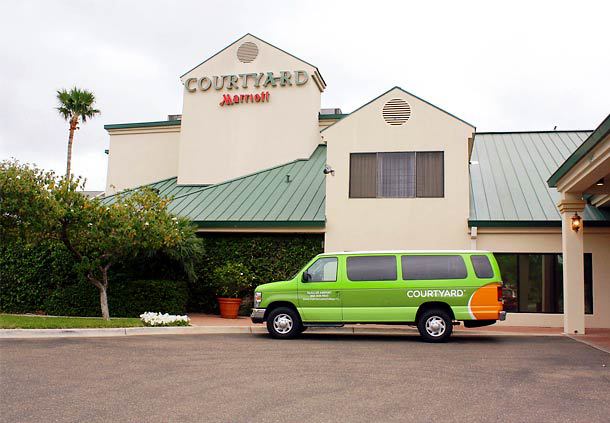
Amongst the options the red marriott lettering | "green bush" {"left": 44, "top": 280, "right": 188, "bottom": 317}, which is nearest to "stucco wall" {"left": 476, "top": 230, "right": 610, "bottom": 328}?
"green bush" {"left": 44, "top": 280, "right": 188, "bottom": 317}

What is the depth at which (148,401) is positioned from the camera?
763 centimetres

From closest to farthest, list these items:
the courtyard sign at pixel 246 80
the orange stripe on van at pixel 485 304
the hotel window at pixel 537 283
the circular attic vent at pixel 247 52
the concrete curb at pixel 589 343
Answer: the concrete curb at pixel 589 343
the orange stripe on van at pixel 485 304
the hotel window at pixel 537 283
the courtyard sign at pixel 246 80
the circular attic vent at pixel 247 52

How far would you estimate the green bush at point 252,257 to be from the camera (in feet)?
66.7

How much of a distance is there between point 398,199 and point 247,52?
406 inches

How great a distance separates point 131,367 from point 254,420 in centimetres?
Result: 391

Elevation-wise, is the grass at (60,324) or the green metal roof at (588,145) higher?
the green metal roof at (588,145)

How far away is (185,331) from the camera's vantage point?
51.5 ft

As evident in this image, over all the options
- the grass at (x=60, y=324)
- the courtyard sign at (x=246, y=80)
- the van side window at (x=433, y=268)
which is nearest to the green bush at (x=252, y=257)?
the grass at (x=60, y=324)

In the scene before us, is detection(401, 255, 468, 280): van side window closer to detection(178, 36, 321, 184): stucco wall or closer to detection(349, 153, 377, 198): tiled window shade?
detection(349, 153, 377, 198): tiled window shade

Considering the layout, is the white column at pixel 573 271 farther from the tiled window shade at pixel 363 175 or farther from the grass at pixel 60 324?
the grass at pixel 60 324

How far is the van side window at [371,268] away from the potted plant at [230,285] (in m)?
5.73

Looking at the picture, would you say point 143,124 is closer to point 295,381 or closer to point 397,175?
point 397,175

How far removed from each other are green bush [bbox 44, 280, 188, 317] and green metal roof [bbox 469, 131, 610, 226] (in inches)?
354

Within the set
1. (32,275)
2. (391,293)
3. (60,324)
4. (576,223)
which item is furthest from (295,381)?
(32,275)
